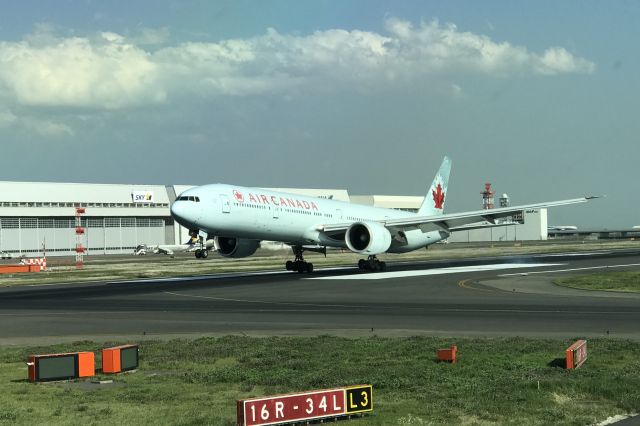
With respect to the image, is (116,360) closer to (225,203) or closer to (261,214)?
(225,203)

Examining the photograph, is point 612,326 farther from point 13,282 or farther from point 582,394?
point 13,282

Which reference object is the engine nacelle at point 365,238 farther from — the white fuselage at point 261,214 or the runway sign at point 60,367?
the runway sign at point 60,367

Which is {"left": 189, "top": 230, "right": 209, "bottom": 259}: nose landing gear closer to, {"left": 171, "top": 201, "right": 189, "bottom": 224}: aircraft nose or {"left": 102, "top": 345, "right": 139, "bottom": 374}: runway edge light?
{"left": 171, "top": 201, "right": 189, "bottom": 224}: aircraft nose

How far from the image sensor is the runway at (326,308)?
2570 centimetres

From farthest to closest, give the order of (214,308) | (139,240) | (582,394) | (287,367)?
(139,240) < (214,308) < (287,367) < (582,394)

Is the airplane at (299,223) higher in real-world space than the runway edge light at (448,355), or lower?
higher

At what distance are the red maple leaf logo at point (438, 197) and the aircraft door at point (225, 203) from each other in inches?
1118

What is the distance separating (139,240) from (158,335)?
11740 centimetres

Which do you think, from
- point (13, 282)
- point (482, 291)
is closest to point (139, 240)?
point (13, 282)

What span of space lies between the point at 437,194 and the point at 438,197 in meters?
0.33

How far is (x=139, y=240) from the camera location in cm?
13975

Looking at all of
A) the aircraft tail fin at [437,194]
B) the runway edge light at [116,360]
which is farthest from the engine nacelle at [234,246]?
the runway edge light at [116,360]

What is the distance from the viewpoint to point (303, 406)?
1262cm

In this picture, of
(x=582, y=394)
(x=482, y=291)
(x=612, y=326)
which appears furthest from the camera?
(x=482, y=291)
